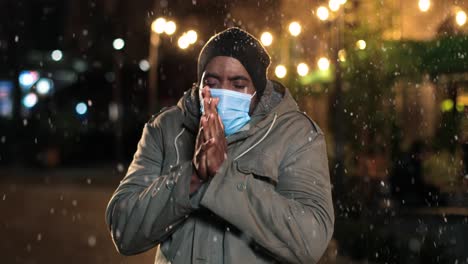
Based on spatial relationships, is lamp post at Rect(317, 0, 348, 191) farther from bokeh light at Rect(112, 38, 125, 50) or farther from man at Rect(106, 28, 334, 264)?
bokeh light at Rect(112, 38, 125, 50)

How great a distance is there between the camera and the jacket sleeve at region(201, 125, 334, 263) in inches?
96.7

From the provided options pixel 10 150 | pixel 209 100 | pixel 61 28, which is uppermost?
pixel 209 100

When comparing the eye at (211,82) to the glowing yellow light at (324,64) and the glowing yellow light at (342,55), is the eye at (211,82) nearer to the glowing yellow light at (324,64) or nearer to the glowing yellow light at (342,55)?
the glowing yellow light at (342,55)

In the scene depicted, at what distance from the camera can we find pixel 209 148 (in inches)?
95.4

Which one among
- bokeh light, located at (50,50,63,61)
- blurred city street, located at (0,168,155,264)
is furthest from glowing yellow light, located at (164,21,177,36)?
bokeh light, located at (50,50,63,61)

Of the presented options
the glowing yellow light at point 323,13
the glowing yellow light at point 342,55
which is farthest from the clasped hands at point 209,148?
the glowing yellow light at point 323,13

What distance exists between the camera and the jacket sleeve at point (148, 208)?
249cm

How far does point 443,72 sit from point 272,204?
10.3 meters

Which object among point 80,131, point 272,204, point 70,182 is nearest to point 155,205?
point 272,204

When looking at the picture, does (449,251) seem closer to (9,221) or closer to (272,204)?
(272,204)

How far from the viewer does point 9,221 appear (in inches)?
614

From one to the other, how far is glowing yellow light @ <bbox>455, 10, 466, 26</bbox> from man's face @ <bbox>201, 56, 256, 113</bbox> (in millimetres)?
10878

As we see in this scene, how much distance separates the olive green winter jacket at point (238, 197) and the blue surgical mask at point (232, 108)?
0.04 metres

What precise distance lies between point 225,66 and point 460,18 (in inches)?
442
